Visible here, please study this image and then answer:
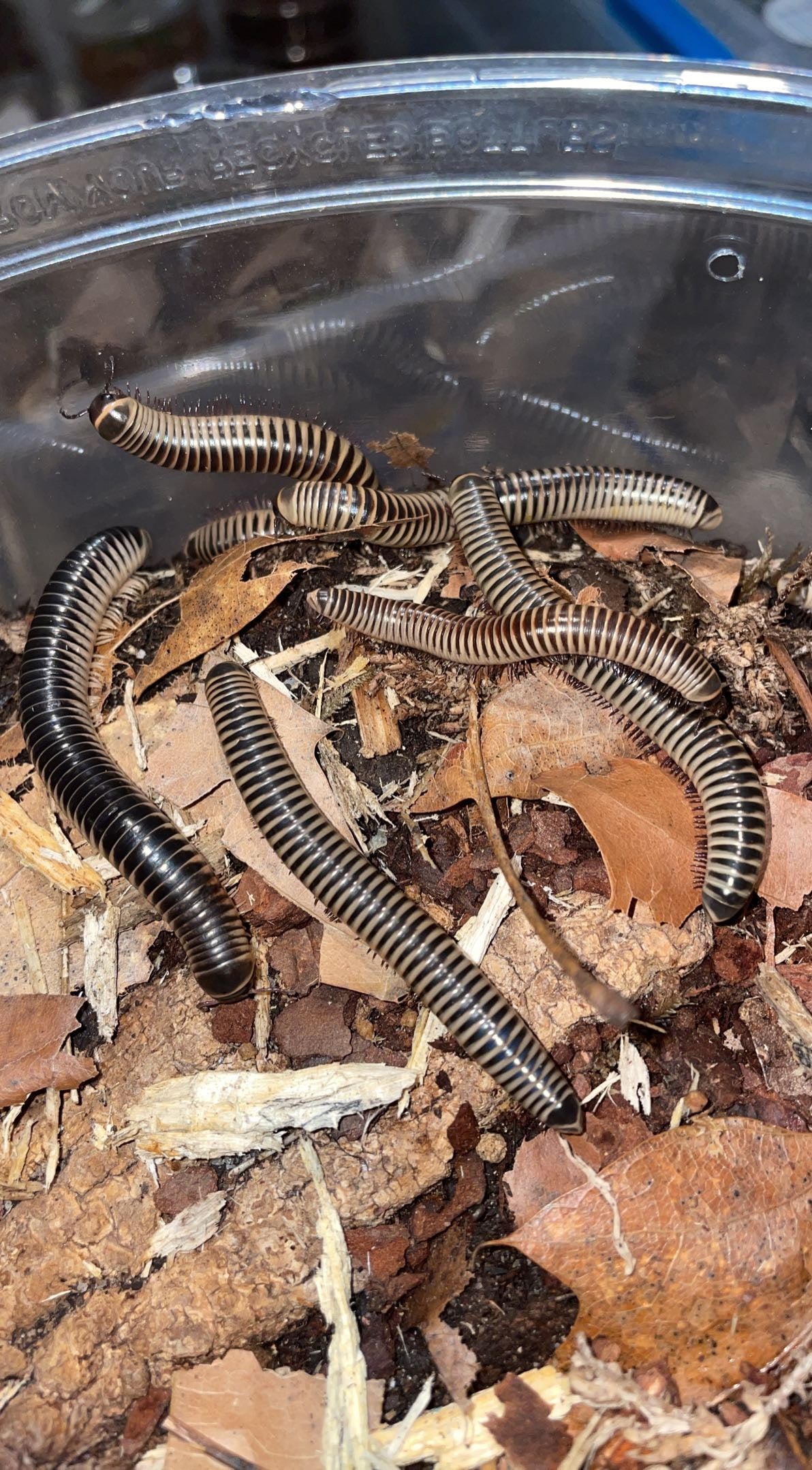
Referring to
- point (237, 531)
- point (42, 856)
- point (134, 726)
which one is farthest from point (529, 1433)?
point (237, 531)

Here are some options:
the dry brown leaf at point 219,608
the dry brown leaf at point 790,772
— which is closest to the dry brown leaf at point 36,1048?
the dry brown leaf at point 219,608

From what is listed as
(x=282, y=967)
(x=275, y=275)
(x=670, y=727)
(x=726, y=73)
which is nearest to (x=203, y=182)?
(x=275, y=275)

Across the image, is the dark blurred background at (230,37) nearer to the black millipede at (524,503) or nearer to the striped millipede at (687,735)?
the black millipede at (524,503)

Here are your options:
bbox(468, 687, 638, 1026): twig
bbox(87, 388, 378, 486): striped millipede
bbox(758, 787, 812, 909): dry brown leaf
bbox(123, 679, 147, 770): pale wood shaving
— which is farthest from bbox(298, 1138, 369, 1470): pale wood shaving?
bbox(87, 388, 378, 486): striped millipede

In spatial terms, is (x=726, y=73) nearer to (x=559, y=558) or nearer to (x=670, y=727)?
(x=559, y=558)

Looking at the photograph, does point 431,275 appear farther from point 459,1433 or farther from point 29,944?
point 459,1433

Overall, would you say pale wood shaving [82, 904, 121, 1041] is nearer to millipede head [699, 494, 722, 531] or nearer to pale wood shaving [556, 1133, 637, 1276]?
pale wood shaving [556, 1133, 637, 1276]

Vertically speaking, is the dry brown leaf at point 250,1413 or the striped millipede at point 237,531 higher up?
the striped millipede at point 237,531
